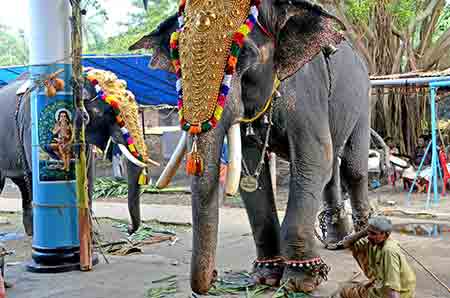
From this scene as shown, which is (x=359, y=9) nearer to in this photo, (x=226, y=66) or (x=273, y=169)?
(x=273, y=169)

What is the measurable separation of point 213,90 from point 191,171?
18.8 inches

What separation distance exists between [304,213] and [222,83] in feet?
4.35

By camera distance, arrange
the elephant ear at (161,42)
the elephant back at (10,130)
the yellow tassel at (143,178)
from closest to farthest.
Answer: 1. the elephant ear at (161,42)
2. the yellow tassel at (143,178)
3. the elephant back at (10,130)

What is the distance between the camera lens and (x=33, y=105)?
552 centimetres

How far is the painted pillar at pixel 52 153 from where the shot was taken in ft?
17.6

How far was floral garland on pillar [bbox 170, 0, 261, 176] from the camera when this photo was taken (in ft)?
10.8

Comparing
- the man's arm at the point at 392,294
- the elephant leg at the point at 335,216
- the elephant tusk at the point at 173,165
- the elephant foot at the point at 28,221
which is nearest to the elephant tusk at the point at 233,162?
the elephant tusk at the point at 173,165

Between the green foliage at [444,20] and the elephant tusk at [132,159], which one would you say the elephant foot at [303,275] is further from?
the green foliage at [444,20]

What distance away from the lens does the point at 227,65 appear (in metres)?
3.41

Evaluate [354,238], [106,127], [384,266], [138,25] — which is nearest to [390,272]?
[384,266]

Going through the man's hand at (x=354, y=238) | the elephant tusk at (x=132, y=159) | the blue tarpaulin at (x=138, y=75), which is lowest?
the man's hand at (x=354, y=238)

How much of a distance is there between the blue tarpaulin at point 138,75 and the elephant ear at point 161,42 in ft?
7.78

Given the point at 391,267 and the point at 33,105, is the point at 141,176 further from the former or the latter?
the point at 391,267

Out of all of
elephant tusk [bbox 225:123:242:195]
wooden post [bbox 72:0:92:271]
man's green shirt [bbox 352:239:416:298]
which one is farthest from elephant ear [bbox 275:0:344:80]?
wooden post [bbox 72:0:92:271]
